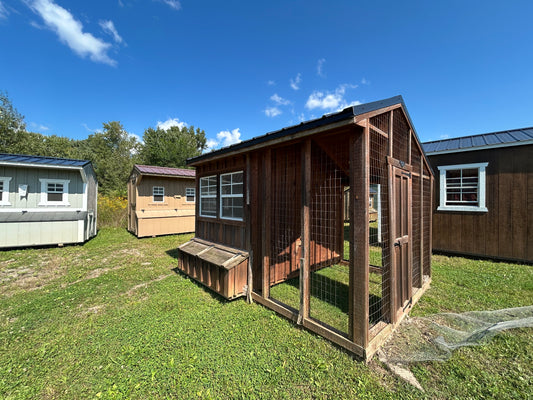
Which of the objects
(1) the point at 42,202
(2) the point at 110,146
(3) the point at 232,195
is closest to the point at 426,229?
(3) the point at 232,195

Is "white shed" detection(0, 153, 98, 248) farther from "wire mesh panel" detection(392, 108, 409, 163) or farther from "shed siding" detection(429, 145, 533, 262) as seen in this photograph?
"shed siding" detection(429, 145, 533, 262)

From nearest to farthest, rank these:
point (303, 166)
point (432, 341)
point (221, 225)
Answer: point (432, 341), point (303, 166), point (221, 225)

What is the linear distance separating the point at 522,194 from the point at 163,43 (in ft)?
44.8

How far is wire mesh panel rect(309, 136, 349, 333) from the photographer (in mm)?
3184

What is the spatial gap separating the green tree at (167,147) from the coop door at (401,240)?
24.0m

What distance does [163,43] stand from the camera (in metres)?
8.76

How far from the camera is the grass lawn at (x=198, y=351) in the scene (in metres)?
1.86

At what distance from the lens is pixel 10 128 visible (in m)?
17.8

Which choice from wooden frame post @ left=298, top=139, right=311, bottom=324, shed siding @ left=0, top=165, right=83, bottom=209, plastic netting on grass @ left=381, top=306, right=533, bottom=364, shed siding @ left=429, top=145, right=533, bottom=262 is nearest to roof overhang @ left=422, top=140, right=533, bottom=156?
shed siding @ left=429, top=145, right=533, bottom=262

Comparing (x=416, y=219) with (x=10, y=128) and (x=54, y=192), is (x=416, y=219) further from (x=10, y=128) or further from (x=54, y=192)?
(x=10, y=128)

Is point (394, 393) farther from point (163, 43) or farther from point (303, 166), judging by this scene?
point (163, 43)

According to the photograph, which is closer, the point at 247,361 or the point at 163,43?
the point at 247,361

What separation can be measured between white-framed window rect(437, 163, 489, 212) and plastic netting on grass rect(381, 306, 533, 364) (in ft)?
16.2

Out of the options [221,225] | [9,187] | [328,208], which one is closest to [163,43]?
[9,187]
